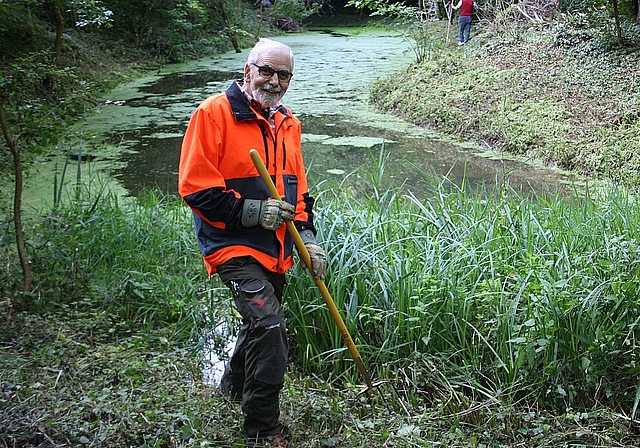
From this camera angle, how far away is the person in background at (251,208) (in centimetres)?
220

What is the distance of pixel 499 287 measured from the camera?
9.32 feet

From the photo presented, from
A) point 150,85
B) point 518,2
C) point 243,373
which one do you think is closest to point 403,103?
point 518,2

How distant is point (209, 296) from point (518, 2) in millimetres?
11176

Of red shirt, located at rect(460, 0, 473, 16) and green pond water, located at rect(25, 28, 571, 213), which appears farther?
red shirt, located at rect(460, 0, 473, 16)

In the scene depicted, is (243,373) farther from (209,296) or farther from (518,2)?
(518,2)

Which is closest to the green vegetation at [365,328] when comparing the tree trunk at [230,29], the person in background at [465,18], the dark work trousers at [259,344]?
the dark work trousers at [259,344]

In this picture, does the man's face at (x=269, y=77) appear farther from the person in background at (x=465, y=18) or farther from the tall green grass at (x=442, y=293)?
the person in background at (x=465, y=18)

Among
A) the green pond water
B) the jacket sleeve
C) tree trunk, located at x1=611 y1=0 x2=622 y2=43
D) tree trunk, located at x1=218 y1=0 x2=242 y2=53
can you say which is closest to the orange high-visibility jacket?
the jacket sleeve

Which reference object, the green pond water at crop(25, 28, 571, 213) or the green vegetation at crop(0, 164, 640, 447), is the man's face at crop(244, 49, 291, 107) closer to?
the green vegetation at crop(0, 164, 640, 447)

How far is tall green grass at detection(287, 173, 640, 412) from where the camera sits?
254cm

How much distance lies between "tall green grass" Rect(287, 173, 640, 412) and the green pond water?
72cm

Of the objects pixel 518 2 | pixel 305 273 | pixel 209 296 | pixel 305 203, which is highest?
pixel 518 2

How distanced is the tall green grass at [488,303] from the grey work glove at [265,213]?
75 centimetres

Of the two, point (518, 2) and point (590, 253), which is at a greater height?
point (518, 2)
